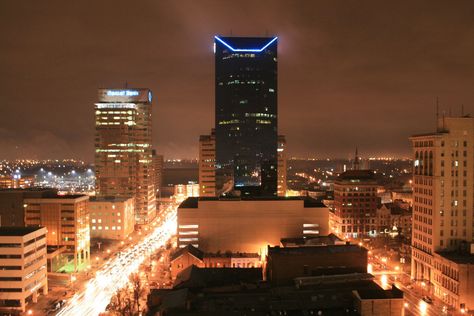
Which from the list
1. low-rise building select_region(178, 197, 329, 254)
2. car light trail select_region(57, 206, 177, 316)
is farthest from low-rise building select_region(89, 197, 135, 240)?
low-rise building select_region(178, 197, 329, 254)

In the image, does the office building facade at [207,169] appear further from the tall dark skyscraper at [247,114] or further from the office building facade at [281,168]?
the office building facade at [281,168]

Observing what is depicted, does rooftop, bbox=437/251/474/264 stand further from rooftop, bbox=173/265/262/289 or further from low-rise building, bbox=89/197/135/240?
low-rise building, bbox=89/197/135/240

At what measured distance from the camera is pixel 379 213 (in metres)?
108

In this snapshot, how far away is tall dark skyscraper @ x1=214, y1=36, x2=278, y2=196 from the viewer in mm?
148250

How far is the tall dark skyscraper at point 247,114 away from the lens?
148250 millimetres

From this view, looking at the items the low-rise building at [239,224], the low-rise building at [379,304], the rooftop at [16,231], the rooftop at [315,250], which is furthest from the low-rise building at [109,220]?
the low-rise building at [379,304]

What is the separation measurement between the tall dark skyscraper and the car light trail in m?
46.0

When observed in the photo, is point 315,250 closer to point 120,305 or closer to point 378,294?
point 378,294

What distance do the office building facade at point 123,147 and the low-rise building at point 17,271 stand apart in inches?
2448

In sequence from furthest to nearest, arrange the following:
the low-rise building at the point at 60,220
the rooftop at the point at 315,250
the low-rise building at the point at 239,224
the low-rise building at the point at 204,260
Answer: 1. the low-rise building at the point at 239,224
2. the low-rise building at the point at 60,220
3. the low-rise building at the point at 204,260
4. the rooftop at the point at 315,250

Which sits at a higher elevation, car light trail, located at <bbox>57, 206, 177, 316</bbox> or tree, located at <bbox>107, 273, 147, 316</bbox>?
tree, located at <bbox>107, 273, 147, 316</bbox>

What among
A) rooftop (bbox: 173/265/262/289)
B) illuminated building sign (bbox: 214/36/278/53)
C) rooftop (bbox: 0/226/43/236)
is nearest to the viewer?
rooftop (bbox: 173/265/262/289)

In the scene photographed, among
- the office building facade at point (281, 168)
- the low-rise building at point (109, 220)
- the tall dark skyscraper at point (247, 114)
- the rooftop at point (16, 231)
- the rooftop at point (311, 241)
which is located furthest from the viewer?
the office building facade at point (281, 168)

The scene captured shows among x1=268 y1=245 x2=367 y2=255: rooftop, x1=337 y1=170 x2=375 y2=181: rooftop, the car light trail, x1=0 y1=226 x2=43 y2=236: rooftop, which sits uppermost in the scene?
x1=337 y1=170 x2=375 y2=181: rooftop
